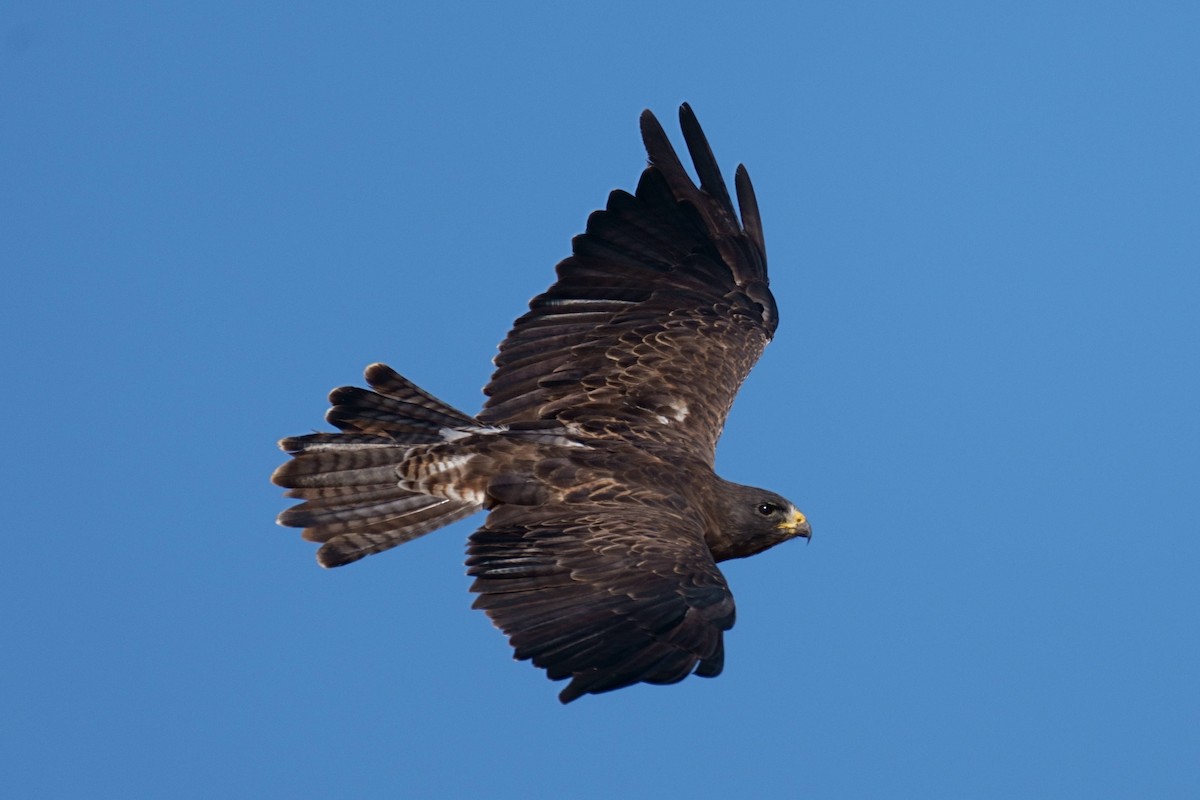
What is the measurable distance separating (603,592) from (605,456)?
1.63 metres

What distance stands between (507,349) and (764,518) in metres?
2.33

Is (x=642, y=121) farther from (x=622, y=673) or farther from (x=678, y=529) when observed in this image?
(x=622, y=673)

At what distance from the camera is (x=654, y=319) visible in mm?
13234

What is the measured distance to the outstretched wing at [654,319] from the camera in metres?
12.5

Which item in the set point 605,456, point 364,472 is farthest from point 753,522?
point 364,472

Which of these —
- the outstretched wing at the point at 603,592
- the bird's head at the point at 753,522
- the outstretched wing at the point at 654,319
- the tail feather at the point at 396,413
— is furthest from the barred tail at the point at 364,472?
the bird's head at the point at 753,522

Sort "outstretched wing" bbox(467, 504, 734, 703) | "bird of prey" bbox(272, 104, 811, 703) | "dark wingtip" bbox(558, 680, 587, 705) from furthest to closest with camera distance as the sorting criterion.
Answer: "bird of prey" bbox(272, 104, 811, 703) < "outstretched wing" bbox(467, 504, 734, 703) < "dark wingtip" bbox(558, 680, 587, 705)

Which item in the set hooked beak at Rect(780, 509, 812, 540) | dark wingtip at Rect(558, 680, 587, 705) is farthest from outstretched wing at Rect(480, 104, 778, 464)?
dark wingtip at Rect(558, 680, 587, 705)

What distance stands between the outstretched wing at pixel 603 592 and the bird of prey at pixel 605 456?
11mm

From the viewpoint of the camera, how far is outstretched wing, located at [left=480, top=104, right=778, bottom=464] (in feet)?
41.2

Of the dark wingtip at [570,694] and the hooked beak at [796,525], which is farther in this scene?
the hooked beak at [796,525]

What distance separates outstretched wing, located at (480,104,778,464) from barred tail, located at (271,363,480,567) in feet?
2.42

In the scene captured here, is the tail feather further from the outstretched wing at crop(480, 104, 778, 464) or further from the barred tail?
the outstretched wing at crop(480, 104, 778, 464)

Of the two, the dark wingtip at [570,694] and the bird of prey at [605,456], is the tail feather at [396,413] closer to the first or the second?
the bird of prey at [605,456]
